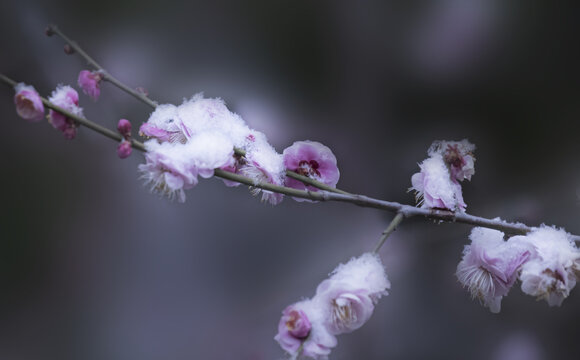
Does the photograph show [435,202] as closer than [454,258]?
Yes

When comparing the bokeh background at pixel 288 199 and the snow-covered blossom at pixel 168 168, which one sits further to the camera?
the bokeh background at pixel 288 199

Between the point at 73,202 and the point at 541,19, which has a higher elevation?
the point at 541,19

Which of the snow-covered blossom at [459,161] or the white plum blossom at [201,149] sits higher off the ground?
the snow-covered blossom at [459,161]

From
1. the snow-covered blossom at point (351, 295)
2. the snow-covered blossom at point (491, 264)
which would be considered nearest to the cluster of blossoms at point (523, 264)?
the snow-covered blossom at point (491, 264)

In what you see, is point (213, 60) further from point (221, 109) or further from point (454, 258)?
point (454, 258)

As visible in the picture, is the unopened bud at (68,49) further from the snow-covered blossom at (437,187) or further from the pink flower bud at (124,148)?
the snow-covered blossom at (437,187)

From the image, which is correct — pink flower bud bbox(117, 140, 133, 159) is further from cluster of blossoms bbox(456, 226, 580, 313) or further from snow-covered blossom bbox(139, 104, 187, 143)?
cluster of blossoms bbox(456, 226, 580, 313)

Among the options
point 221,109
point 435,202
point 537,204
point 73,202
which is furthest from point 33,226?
point 537,204
